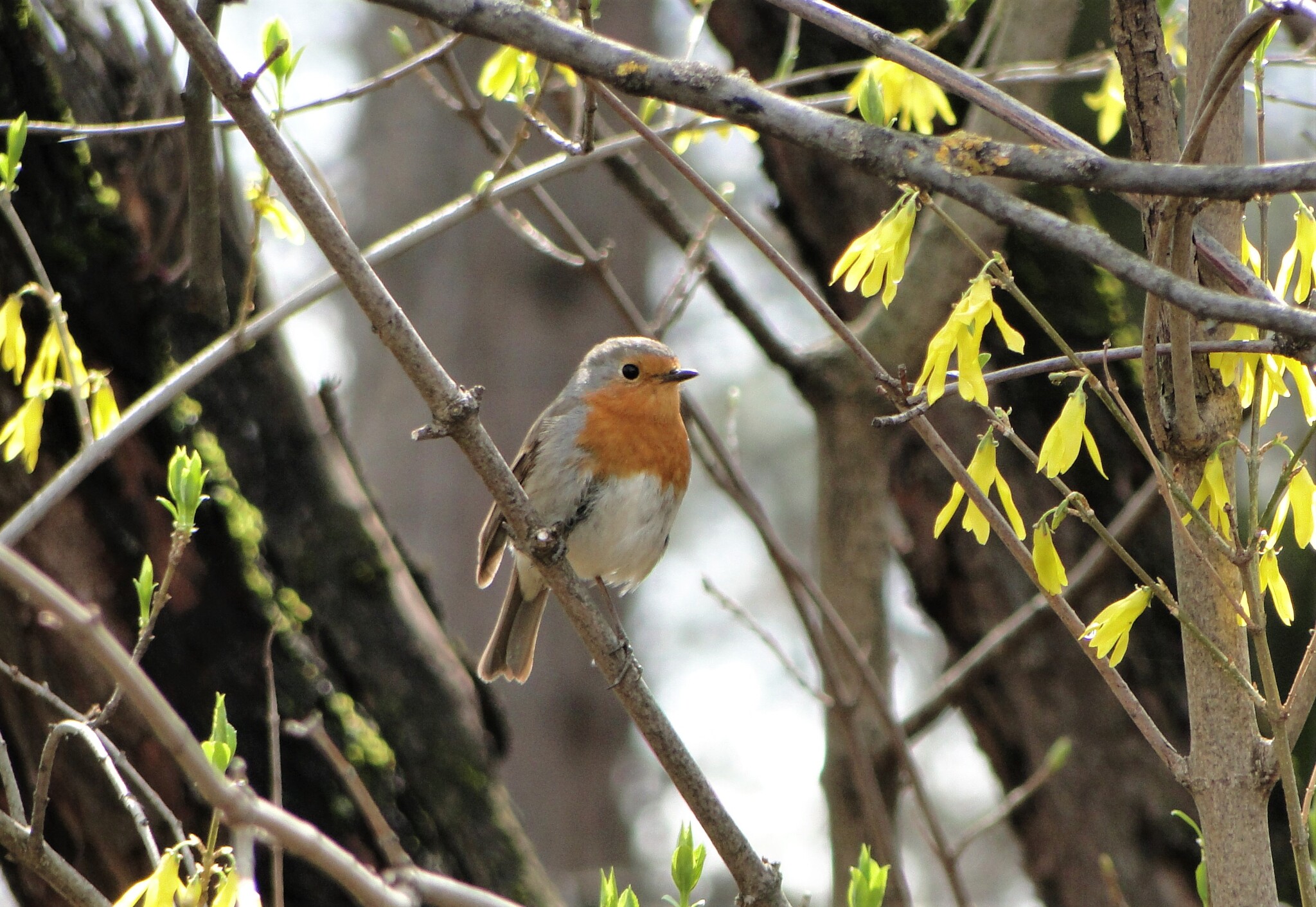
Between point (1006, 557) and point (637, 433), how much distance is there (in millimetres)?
1295

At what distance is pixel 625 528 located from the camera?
445 centimetres

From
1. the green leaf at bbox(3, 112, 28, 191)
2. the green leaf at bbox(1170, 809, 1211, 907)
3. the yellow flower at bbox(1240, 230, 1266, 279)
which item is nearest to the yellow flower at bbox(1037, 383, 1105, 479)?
the yellow flower at bbox(1240, 230, 1266, 279)

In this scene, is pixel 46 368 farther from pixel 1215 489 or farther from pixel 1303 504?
pixel 1303 504

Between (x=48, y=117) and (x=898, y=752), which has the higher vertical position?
(x=48, y=117)

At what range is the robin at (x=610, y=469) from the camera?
438cm

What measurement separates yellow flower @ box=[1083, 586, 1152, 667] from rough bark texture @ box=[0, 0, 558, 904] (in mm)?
2293

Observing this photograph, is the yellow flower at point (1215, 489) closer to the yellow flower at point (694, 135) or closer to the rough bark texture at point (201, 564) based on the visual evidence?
the yellow flower at point (694, 135)

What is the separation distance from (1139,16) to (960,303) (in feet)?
1.57

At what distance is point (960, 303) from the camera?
179 centimetres

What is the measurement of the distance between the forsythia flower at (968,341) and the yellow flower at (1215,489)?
31 cm

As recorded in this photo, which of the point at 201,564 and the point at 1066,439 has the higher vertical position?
the point at 201,564

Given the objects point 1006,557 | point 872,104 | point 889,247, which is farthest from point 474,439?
point 1006,557

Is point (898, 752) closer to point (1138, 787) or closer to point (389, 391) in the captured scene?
point (1138, 787)

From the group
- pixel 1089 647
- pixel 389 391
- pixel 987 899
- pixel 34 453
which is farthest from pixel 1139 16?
pixel 987 899
